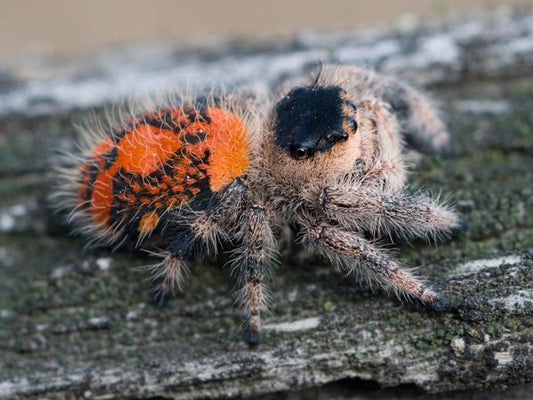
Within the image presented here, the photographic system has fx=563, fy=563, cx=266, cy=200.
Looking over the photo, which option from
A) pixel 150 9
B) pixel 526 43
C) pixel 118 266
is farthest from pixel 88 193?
pixel 150 9

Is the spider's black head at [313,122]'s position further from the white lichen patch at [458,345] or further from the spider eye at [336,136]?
the white lichen patch at [458,345]

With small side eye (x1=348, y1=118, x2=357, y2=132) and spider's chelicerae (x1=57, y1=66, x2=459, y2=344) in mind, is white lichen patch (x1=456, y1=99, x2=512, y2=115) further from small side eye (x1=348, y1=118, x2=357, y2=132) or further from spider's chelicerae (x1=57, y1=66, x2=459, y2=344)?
small side eye (x1=348, y1=118, x2=357, y2=132)

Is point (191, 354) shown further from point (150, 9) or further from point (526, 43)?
point (150, 9)

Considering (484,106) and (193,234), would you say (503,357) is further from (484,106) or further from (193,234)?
(484,106)

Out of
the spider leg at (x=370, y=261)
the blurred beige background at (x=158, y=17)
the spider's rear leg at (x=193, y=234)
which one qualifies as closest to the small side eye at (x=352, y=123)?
the spider leg at (x=370, y=261)

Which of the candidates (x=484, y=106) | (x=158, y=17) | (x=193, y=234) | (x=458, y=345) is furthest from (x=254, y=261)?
(x=158, y=17)

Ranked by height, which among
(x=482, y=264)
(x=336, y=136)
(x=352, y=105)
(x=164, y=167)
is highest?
(x=352, y=105)
